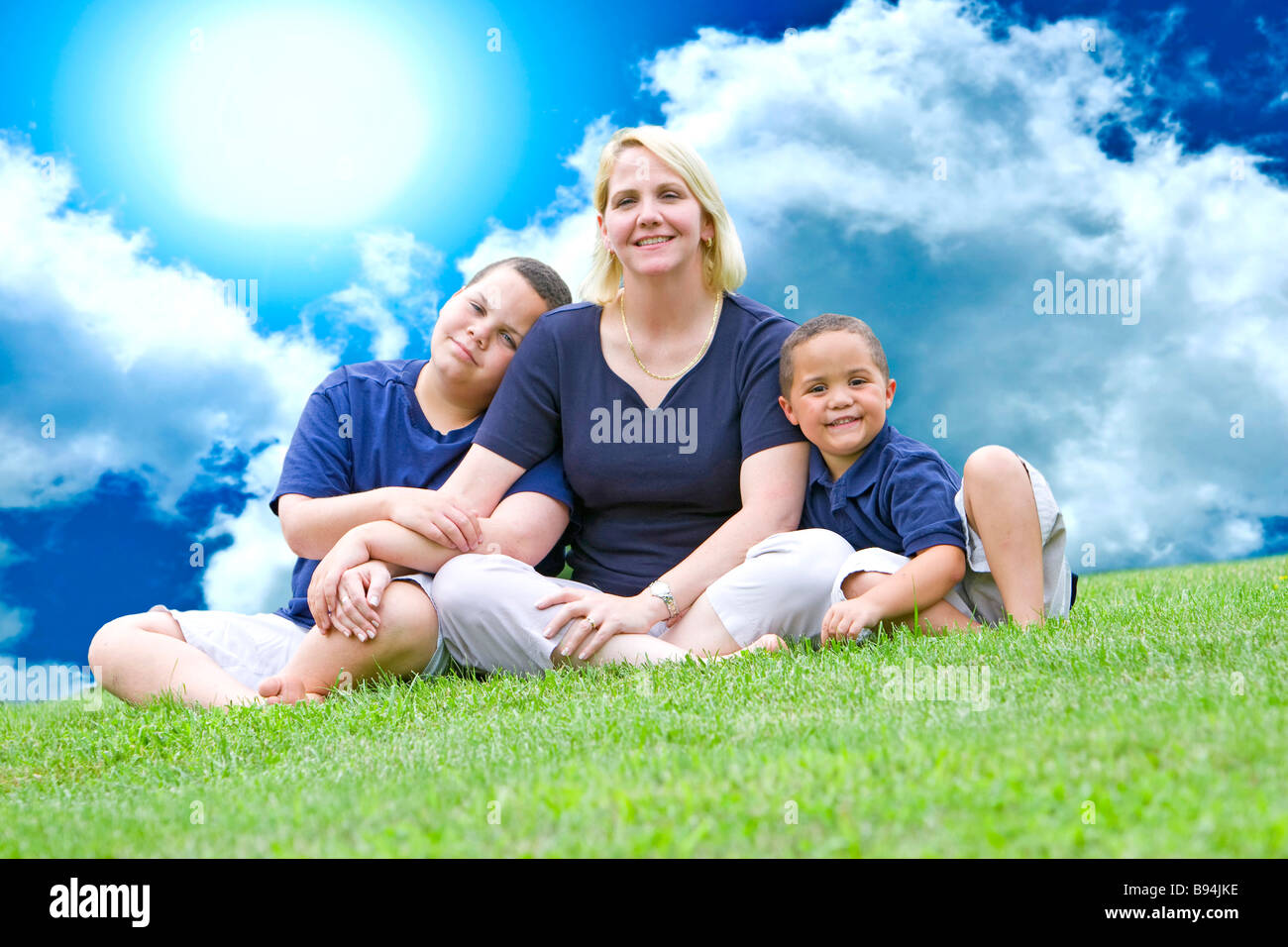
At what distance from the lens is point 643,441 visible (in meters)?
4.09

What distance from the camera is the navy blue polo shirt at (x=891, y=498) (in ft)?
11.8

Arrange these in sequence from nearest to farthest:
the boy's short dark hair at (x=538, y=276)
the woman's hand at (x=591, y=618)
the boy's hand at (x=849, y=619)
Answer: the boy's hand at (x=849, y=619), the woman's hand at (x=591, y=618), the boy's short dark hair at (x=538, y=276)

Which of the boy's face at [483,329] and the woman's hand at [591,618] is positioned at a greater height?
the boy's face at [483,329]

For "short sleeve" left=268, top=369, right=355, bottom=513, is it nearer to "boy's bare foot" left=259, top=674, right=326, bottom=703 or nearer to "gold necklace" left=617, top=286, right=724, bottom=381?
"boy's bare foot" left=259, top=674, right=326, bottom=703

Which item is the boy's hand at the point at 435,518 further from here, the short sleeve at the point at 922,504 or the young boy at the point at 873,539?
the short sleeve at the point at 922,504

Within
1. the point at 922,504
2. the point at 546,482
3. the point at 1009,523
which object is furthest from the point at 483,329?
the point at 1009,523

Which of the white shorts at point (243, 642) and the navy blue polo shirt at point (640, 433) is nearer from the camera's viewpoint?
the navy blue polo shirt at point (640, 433)

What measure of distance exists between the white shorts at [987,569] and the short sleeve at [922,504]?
0.19 feet

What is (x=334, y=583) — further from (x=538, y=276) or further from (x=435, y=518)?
(x=538, y=276)

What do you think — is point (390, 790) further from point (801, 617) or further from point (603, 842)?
point (801, 617)

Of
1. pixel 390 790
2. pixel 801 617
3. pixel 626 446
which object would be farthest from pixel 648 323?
pixel 390 790

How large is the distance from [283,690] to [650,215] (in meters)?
2.13

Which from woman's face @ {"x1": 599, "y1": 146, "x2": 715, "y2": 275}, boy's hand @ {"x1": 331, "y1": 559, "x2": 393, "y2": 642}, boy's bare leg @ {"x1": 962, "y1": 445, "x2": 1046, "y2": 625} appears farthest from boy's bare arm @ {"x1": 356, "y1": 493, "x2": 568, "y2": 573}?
boy's bare leg @ {"x1": 962, "y1": 445, "x2": 1046, "y2": 625}

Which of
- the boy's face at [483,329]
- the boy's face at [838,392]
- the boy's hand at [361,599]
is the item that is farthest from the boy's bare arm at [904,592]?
the boy's face at [483,329]
